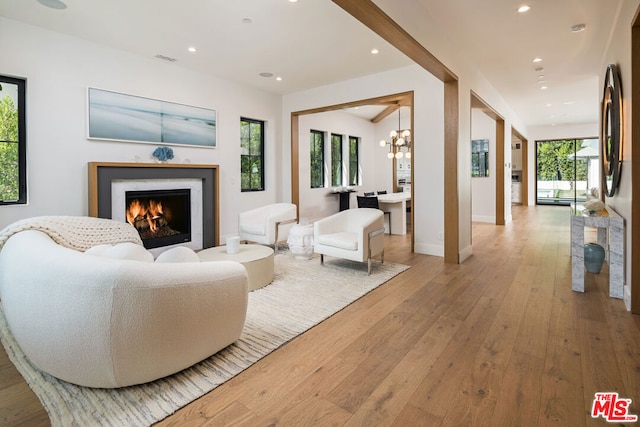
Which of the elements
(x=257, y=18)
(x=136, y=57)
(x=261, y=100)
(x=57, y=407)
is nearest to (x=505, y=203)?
(x=261, y=100)

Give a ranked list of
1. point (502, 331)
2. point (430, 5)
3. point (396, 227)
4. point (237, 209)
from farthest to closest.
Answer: point (396, 227)
point (237, 209)
point (430, 5)
point (502, 331)

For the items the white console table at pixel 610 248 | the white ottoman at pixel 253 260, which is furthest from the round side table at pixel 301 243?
the white console table at pixel 610 248

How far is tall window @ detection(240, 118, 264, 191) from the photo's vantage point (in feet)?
21.3

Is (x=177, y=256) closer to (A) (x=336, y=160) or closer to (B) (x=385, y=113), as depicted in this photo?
(A) (x=336, y=160)

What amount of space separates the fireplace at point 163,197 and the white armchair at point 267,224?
0.52 meters

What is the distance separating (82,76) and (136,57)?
2.60 feet

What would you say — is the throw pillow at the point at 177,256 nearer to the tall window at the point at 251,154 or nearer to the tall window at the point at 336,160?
the tall window at the point at 251,154

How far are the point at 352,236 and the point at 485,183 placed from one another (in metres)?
5.81

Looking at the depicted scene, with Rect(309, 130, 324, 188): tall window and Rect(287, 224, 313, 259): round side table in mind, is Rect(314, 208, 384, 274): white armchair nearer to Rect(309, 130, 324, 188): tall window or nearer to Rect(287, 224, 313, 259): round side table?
Rect(287, 224, 313, 259): round side table

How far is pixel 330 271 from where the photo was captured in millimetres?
4293

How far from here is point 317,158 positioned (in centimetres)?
857

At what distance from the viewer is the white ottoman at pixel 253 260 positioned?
3518 mm

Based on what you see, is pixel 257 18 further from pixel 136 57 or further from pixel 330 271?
pixel 330 271

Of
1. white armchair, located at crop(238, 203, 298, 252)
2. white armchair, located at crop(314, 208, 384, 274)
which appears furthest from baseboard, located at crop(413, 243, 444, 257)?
white armchair, located at crop(238, 203, 298, 252)
